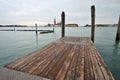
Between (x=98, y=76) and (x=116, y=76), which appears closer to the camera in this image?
(x=98, y=76)

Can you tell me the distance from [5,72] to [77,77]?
2.31m

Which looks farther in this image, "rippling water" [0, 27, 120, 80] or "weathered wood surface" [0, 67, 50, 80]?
"rippling water" [0, 27, 120, 80]

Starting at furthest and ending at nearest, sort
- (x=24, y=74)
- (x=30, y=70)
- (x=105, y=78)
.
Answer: (x=30, y=70), (x=24, y=74), (x=105, y=78)

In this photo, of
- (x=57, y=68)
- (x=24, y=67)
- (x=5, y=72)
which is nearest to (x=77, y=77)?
(x=57, y=68)

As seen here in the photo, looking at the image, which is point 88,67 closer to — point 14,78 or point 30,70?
point 30,70

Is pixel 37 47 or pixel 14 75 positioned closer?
pixel 14 75

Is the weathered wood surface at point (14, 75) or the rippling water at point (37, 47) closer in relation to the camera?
the weathered wood surface at point (14, 75)

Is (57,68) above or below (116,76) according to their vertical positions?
above

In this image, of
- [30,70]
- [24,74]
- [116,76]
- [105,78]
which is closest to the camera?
[105,78]

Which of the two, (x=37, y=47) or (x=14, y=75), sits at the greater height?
(x=14, y=75)

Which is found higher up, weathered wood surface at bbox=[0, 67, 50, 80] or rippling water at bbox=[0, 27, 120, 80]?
weathered wood surface at bbox=[0, 67, 50, 80]

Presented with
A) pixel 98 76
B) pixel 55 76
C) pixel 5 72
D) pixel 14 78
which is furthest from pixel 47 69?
pixel 98 76

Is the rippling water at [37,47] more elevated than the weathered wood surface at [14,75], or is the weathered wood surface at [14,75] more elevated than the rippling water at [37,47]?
the weathered wood surface at [14,75]

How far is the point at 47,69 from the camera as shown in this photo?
407 centimetres
